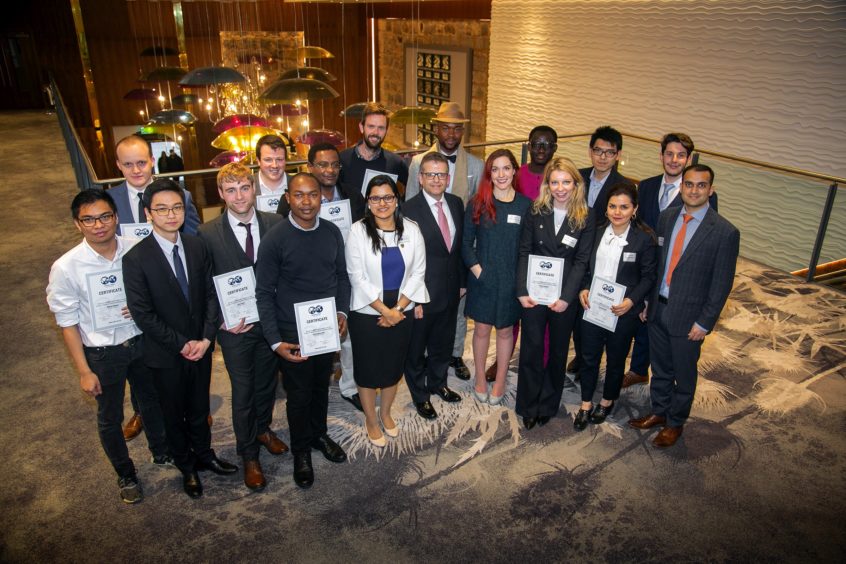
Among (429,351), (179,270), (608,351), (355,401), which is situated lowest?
(355,401)

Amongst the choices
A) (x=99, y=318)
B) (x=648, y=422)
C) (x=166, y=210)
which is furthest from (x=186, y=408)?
(x=648, y=422)

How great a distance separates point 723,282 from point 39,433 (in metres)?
3.85

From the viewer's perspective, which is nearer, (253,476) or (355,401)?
(253,476)

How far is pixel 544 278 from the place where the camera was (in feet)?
10.5

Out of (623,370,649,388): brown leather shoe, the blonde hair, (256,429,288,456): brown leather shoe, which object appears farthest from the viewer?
(623,370,649,388): brown leather shoe

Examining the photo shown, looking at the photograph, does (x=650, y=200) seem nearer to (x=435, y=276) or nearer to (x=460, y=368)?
(x=435, y=276)

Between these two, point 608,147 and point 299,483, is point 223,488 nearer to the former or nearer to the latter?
point 299,483

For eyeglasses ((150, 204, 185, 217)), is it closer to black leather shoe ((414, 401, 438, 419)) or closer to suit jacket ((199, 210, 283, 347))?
suit jacket ((199, 210, 283, 347))

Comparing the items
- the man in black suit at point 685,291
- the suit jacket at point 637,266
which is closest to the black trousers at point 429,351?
the suit jacket at point 637,266

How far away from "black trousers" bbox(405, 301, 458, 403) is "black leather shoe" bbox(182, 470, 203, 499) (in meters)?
1.29

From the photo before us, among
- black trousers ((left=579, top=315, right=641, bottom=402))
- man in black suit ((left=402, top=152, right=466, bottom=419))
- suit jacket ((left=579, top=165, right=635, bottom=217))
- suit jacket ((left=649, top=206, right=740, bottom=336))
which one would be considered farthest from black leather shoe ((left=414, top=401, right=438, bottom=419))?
suit jacket ((left=579, top=165, right=635, bottom=217))

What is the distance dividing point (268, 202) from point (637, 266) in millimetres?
2135

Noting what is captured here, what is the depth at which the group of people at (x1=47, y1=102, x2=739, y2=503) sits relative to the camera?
2.59 metres

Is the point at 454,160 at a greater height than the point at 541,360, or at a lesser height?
greater
